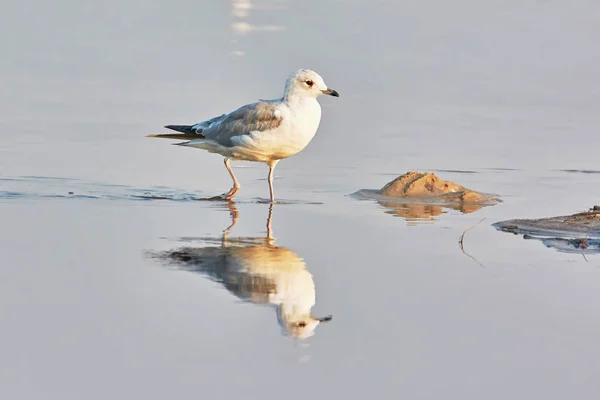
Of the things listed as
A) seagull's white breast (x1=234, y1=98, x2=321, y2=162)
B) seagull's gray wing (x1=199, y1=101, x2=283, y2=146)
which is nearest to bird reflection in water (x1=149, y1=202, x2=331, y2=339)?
seagull's white breast (x1=234, y1=98, x2=321, y2=162)

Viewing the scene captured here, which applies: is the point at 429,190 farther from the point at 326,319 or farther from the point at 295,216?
the point at 326,319

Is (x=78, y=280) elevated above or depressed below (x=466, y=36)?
below

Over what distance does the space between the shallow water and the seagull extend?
0.37 m

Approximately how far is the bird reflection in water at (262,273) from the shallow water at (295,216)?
3 cm

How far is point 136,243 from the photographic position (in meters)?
8.30

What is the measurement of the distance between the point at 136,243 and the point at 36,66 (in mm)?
9680

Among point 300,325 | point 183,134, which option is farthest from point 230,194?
point 300,325

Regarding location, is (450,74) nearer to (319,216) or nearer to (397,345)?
(319,216)

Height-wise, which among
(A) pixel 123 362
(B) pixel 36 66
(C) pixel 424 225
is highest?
(B) pixel 36 66

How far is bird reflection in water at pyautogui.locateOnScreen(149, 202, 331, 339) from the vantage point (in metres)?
6.46

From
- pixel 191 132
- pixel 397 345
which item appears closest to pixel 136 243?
pixel 397 345

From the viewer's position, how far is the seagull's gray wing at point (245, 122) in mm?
11227

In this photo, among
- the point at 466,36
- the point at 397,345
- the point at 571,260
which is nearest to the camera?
the point at 397,345

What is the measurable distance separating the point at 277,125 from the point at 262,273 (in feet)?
12.7
